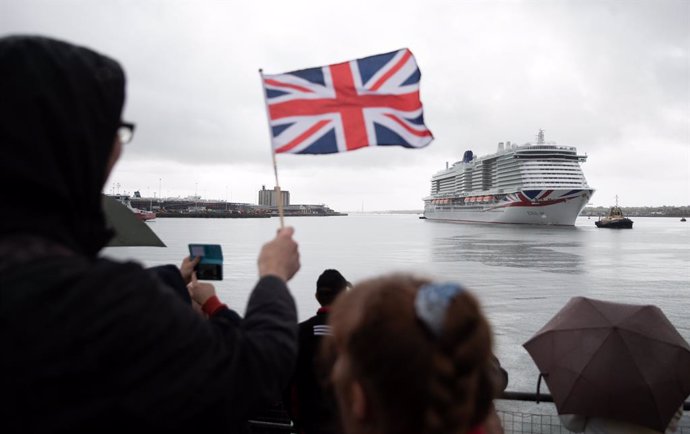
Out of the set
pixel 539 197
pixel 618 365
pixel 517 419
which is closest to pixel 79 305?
pixel 618 365

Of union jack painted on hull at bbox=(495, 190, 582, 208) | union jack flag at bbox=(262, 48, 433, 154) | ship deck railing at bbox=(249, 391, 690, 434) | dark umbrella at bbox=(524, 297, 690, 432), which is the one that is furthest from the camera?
union jack painted on hull at bbox=(495, 190, 582, 208)

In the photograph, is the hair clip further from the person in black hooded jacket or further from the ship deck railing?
the ship deck railing

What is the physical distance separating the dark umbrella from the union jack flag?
185 centimetres

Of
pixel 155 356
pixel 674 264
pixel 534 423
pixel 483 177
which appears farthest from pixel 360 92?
pixel 483 177

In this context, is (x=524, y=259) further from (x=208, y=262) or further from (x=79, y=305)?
(x=79, y=305)

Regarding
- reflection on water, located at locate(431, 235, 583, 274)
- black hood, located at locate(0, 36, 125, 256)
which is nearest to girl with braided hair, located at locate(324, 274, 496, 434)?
black hood, located at locate(0, 36, 125, 256)

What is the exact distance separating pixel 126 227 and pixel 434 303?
3336mm

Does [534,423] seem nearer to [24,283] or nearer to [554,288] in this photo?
[24,283]

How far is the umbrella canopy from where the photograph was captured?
367cm

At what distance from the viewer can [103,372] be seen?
0.92 metres

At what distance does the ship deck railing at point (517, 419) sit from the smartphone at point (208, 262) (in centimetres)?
153

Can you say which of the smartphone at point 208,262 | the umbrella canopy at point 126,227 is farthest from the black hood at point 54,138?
the umbrella canopy at point 126,227

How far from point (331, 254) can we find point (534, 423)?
22.0 meters

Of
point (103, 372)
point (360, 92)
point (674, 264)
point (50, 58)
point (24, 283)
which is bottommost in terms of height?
point (674, 264)
